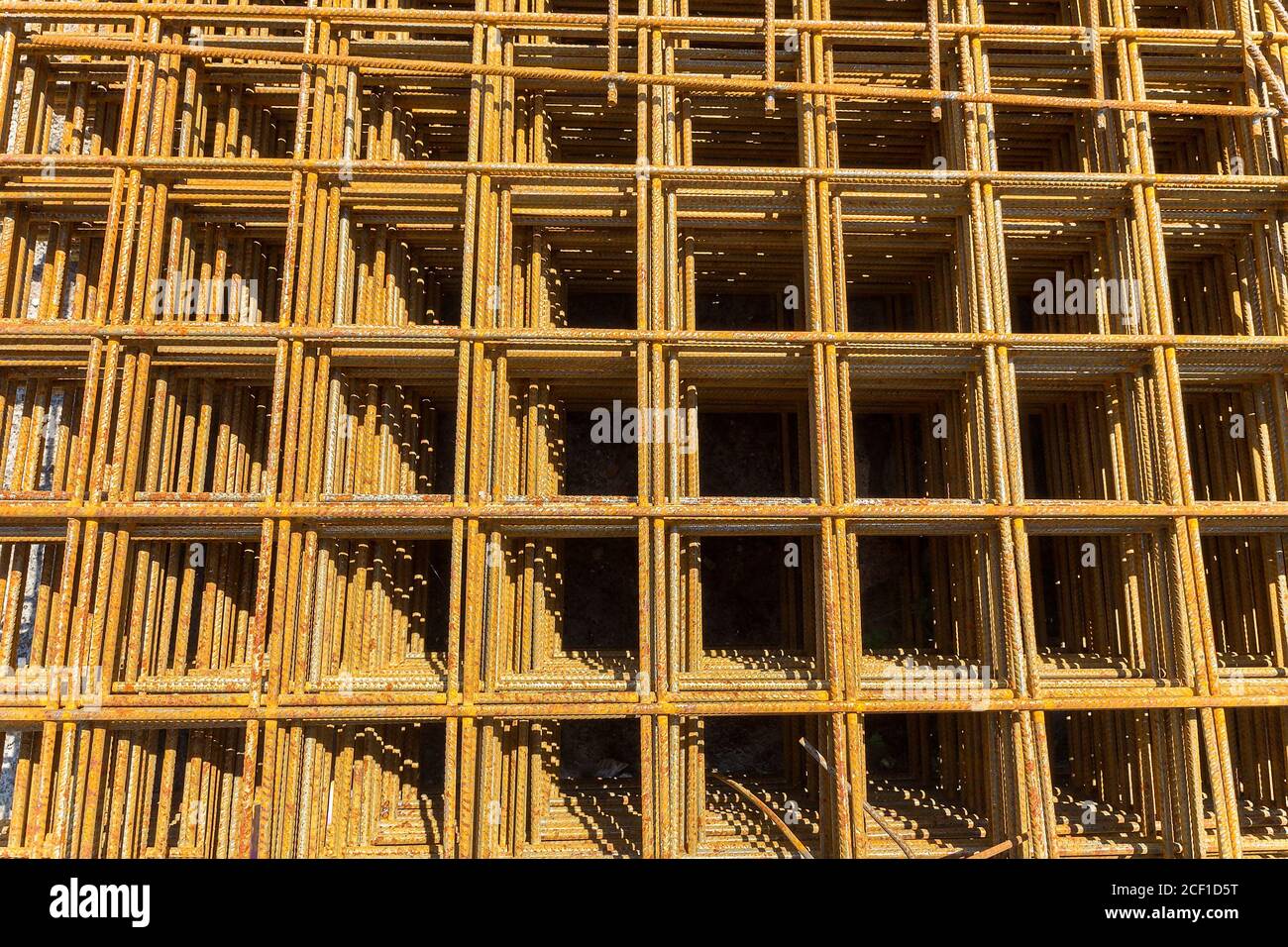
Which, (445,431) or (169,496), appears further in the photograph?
(445,431)

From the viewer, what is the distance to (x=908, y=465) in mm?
7852

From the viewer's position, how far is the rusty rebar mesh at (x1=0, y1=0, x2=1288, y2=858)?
5.19 m

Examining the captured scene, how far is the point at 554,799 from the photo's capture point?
20.6 ft

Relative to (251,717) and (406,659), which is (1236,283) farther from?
(251,717)

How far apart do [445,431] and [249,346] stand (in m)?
3.07

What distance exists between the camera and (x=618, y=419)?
7316 millimetres

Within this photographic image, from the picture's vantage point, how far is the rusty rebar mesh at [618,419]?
5.19 m

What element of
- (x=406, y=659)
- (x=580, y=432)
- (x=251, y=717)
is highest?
(x=580, y=432)

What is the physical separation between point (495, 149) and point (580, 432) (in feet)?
11.9

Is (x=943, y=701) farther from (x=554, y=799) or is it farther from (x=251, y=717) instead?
(x=251, y=717)

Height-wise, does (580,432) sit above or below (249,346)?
above
